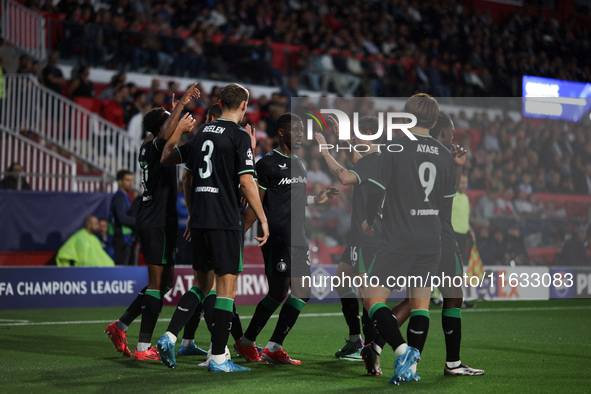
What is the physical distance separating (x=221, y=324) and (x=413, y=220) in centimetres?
171

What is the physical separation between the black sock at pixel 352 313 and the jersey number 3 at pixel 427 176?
79.8 inches

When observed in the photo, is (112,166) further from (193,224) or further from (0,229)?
(193,224)

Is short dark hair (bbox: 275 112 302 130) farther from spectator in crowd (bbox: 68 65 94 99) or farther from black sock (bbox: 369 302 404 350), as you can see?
spectator in crowd (bbox: 68 65 94 99)

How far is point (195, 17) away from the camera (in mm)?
22203

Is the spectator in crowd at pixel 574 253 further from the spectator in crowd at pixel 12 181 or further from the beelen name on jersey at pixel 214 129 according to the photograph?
the beelen name on jersey at pixel 214 129

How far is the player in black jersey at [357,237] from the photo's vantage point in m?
6.80

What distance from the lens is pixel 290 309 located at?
24.5 ft

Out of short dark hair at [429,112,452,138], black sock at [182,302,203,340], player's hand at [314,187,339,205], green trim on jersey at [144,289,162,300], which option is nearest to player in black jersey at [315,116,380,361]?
player's hand at [314,187,339,205]

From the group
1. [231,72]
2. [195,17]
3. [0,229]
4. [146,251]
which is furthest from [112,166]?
[146,251]

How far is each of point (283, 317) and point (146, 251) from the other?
4.44ft

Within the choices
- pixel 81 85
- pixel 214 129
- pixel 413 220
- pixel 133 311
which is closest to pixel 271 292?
Answer: pixel 133 311

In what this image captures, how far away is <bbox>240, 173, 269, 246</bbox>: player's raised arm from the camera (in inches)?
259

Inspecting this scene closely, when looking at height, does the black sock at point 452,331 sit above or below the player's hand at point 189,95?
below

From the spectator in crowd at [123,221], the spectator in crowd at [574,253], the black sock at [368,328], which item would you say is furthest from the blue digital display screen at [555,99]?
the black sock at [368,328]
